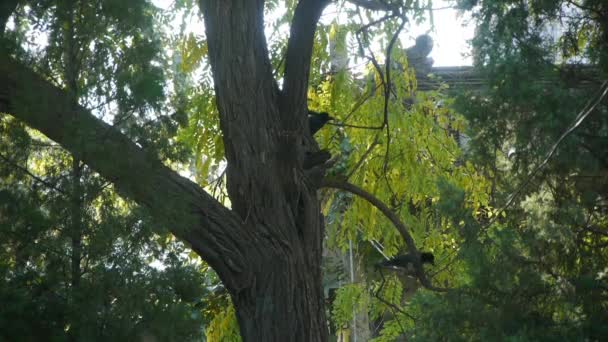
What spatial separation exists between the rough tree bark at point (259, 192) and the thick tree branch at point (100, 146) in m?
0.02

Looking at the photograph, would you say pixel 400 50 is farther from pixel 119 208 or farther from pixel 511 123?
pixel 119 208

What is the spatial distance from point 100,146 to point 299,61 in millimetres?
1950

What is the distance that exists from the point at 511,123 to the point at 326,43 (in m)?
2.80

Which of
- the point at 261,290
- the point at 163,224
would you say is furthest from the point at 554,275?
the point at 163,224

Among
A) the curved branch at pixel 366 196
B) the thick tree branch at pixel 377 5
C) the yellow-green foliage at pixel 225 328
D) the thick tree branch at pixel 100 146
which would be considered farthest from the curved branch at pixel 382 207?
the yellow-green foliage at pixel 225 328

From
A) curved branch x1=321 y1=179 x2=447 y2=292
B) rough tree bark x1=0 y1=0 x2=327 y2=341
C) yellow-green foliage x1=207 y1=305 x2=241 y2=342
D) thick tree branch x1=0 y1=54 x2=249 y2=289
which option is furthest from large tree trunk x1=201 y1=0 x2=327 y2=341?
yellow-green foliage x1=207 y1=305 x2=241 y2=342

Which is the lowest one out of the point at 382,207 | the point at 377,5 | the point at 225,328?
the point at 225,328

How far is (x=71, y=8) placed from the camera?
428 cm

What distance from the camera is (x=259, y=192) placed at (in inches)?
214

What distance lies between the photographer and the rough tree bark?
5.12m

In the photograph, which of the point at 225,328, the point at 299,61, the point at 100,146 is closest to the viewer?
the point at 100,146

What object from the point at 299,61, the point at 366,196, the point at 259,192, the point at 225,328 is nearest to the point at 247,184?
the point at 259,192

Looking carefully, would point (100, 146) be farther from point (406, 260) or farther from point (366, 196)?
point (406, 260)

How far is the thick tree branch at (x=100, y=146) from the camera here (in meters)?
4.05
